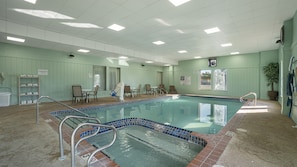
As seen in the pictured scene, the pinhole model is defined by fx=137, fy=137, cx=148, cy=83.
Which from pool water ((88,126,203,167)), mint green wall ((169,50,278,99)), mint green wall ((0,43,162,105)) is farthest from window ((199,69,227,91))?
pool water ((88,126,203,167))

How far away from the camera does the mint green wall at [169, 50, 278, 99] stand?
827 centimetres

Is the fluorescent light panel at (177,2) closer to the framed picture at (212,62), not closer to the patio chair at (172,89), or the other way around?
the framed picture at (212,62)

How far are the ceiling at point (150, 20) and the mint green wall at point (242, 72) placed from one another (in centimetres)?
245

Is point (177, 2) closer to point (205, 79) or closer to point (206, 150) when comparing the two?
point (206, 150)

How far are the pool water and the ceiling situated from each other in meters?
3.18

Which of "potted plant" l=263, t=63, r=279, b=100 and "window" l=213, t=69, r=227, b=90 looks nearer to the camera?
"potted plant" l=263, t=63, r=279, b=100

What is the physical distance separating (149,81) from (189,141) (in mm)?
9378

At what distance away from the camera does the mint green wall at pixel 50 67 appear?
5.80 m

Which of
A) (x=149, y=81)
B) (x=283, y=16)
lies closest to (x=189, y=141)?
(x=283, y=16)

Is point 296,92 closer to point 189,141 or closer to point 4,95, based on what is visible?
point 189,141

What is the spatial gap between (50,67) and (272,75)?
11748 mm

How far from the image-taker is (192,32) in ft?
16.8

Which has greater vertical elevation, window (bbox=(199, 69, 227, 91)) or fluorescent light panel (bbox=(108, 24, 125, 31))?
fluorescent light panel (bbox=(108, 24, 125, 31))

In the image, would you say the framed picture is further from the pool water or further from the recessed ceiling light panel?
the pool water
